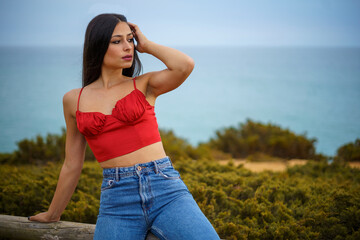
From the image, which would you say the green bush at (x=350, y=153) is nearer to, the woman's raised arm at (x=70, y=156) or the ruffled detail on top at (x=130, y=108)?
the ruffled detail on top at (x=130, y=108)

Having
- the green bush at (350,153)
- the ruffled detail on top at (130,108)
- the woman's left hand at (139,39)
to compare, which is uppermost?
the woman's left hand at (139,39)

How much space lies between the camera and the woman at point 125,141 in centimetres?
189

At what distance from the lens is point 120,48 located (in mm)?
2150

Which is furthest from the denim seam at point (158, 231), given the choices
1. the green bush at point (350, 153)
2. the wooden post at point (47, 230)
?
the green bush at point (350, 153)

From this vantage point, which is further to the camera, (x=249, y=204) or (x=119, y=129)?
(x=249, y=204)

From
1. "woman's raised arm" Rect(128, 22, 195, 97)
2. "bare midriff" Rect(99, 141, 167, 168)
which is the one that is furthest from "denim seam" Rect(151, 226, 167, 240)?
"woman's raised arm" Rect(128, 22, 195, 97)

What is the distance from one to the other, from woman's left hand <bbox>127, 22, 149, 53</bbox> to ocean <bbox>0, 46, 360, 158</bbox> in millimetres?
6867

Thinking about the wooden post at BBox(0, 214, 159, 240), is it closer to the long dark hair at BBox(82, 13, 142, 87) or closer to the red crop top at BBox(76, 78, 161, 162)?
the red crop top at BBox(76, 78, 161, 162)

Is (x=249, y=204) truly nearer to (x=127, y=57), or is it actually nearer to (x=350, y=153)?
(x=127, y=57)

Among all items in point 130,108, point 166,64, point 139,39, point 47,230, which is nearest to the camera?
point 130,108

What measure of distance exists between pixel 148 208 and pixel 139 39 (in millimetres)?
1168

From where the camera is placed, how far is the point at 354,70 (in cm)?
3158

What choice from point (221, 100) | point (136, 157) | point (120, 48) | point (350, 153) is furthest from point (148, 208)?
point (221, 100)

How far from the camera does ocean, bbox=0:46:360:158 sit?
1559 cm
